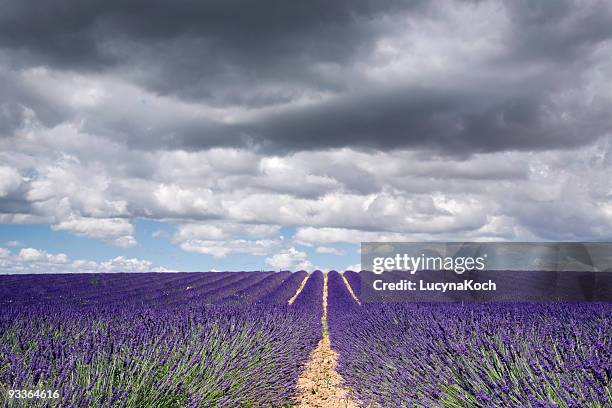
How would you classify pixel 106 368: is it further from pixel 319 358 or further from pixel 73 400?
pixel 319 358

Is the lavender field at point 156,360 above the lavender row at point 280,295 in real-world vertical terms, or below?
above

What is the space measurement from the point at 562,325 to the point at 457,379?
99.2 inches

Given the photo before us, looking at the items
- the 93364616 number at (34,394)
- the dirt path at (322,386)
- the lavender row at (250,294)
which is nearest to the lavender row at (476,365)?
the dirt path at (322,386)

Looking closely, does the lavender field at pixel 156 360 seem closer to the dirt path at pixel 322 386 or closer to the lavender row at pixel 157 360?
the lavender row at pixel 157 360

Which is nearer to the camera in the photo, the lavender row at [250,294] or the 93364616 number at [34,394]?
the 93364616 number at [34,394]

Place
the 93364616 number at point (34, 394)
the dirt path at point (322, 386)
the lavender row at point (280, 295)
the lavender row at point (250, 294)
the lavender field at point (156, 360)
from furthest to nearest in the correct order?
1. the lavender row at point (280, 295)
2. the lavender row at point (250, 294)
3. the dirt path at point (322, 386)
4. the lavender field at point (156, 360)
5. the 93364616 number at point (34, 394)

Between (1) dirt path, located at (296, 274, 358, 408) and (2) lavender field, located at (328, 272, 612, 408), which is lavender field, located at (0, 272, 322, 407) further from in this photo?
(2) lavender field, located at (328, 272, 612, 408)

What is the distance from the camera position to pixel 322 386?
6141 millimetres

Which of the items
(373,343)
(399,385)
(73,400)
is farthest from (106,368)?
(373,343)

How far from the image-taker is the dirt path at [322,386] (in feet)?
17.8

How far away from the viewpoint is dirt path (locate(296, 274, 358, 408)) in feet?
17.8

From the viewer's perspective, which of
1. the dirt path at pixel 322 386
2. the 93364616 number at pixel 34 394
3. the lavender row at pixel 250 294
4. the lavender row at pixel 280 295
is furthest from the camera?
the lavender row at pixel 280 295

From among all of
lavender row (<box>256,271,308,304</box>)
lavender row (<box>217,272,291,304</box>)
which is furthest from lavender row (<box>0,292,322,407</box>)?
lavender row (<box>256,271,308,304</box>)

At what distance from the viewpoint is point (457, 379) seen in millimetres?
3270
